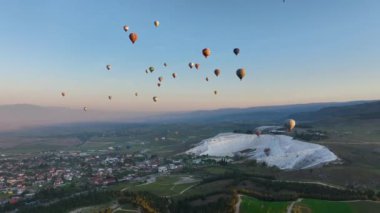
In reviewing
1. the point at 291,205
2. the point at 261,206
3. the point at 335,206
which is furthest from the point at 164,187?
the point at 335,206

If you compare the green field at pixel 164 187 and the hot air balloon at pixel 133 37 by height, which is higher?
the hot air balloon at pixel 133 37

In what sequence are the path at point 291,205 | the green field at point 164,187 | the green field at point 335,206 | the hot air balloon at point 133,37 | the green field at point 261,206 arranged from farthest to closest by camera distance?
the green field at point 164,187 < the hot air balloon at point 133,37 < the green field at point 261,206 < the green field at point 335,206 < the path at point 291,205

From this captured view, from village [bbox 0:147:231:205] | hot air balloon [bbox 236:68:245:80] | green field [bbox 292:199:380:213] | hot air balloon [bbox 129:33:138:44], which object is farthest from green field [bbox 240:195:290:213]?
Answer: village [bbox 0:147:231:205]

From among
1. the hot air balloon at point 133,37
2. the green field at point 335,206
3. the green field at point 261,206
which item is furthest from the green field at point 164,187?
the hot air balloon at point 133,37

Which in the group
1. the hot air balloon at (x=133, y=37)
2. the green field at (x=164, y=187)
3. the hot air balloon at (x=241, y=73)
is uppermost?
the hot air balloon at (x=133, y=37)

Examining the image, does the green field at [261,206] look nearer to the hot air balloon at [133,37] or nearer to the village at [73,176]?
the hot air balloon at [133,37]

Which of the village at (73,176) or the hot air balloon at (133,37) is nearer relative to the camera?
the hot air balloon at (133,37)

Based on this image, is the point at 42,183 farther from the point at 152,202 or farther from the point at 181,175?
the point at 152,202

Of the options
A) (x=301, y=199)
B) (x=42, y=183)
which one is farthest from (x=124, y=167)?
(x=301, y=199)
